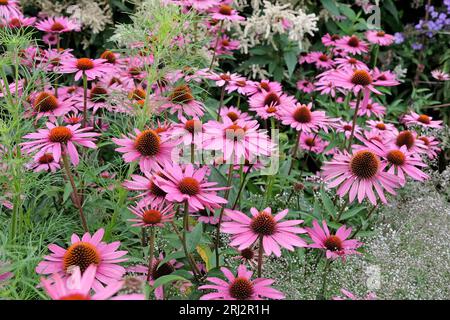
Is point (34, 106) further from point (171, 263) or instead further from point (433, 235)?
point (433, 235)

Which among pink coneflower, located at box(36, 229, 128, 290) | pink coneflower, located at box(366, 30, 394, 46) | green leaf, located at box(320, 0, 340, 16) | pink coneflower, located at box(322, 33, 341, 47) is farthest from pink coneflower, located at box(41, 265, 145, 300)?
green leaf, located at box(320, 0, 340, 16)

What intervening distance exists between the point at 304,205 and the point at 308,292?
23.5 inches

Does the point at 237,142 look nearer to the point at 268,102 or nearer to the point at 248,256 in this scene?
the point at 248,256

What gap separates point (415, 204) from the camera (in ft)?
6.91

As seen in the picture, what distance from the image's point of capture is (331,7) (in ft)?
10.9

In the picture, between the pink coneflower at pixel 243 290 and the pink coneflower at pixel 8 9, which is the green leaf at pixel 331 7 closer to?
the pink coneflower at pixel 8 9

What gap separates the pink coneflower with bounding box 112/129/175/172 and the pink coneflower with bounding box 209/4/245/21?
108 cm

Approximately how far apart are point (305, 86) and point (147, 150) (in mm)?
1914

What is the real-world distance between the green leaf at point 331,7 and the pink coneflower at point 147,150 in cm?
216

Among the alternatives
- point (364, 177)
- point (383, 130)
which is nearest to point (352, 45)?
point (383, 130)

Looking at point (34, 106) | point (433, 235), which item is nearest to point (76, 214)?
point (34, 106)

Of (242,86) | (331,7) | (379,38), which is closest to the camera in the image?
(242,86)

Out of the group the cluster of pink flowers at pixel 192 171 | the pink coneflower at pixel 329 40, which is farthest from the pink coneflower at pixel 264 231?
the pink coneflower at pixel 329 40
